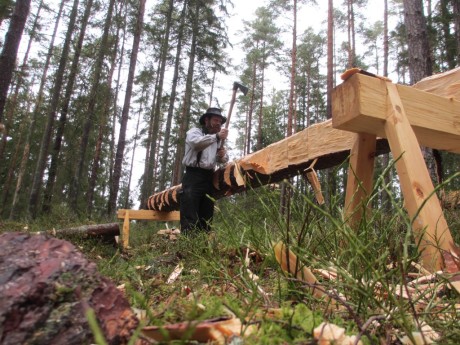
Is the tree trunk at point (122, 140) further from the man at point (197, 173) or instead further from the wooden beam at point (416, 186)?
the wooden beam at point (416, 186)

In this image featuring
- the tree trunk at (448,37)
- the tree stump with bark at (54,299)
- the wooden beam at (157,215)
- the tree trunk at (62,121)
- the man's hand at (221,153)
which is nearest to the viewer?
the tree stump with bark at (54,299)

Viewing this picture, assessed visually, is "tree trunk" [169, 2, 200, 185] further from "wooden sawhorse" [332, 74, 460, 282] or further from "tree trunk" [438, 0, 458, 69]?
"wooden sawhorse" [332, 74, 460, 282]

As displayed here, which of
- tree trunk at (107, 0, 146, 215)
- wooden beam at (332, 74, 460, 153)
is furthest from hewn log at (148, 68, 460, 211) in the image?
tree trunk at (107, 0, 146, 215)

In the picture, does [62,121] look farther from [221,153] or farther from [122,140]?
[221,153]

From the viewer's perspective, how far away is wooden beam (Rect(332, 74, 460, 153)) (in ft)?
5.83

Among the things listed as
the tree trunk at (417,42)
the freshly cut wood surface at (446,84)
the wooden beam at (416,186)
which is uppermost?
the tree trunk at (417,42)

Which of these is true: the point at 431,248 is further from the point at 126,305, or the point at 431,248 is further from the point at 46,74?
the point at 46,74

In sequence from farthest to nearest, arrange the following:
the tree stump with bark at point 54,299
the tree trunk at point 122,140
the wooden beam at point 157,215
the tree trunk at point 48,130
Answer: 1. the tree trunk at point 48,130
2. the tree trunk at point 122,140
3. the wooden beam at point 157,215
4. the tree stump with bark at point 54,299

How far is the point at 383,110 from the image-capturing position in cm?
181

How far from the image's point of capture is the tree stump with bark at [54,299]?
0.83 metres

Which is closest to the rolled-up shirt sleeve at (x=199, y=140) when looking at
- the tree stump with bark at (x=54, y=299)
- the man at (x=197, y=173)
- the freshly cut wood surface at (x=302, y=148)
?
the man at (x=197, y=173)

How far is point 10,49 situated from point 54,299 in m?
9.94

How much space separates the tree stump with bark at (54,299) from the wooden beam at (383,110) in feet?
4.81

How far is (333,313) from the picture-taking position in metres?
1.22
